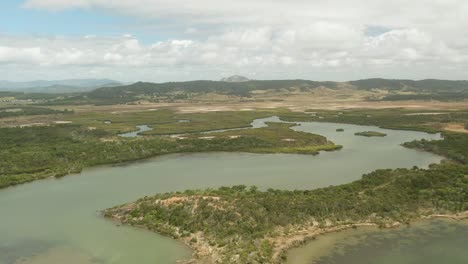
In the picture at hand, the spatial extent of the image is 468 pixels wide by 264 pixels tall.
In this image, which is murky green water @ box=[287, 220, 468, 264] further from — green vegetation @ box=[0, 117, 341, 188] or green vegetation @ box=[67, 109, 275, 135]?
green vegetation @ box=[67, 109, 275, 135]

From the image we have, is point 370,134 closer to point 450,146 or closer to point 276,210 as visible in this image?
point 450,146

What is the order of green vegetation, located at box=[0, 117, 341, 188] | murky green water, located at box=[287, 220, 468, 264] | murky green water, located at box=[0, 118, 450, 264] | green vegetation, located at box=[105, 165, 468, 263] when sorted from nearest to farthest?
murky green water, located at box=[287, 220, 468, 264]
murky green water, located at box=[0, 118, 450, 264]
green vegetation, located at box=[105, 165, 468, 263]
green vegetation, located at box=[0, 117, 341, 188]

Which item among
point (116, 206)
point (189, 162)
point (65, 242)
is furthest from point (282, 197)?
point (189, 162)

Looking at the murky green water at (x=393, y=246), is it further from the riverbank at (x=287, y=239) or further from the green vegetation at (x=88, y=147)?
the green vegetation at (x=88, y=147)

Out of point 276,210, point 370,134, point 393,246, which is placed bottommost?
point 393,246

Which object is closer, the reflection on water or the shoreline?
the shoreline

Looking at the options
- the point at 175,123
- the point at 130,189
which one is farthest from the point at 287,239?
the point at 175,123

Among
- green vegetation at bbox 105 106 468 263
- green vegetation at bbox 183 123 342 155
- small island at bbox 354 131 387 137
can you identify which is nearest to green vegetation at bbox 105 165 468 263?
green vegetation at bbox 105 106 468 263
